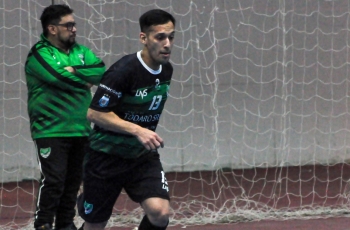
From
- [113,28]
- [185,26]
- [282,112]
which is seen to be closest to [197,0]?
[185,26]

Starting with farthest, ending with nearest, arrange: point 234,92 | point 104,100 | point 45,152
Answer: point 234,92
point 45,152
point 104,100

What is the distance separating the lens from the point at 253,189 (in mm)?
8484

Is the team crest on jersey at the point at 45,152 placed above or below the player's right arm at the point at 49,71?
below

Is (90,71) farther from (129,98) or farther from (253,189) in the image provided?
(253,189)

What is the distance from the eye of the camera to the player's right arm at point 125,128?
14.5 ft

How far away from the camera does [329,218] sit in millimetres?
7074

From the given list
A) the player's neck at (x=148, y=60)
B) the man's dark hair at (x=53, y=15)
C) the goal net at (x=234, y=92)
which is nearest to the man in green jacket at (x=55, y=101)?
the man's dark hair at (x=53, y=15)

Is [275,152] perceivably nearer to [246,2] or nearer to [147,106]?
[246,2]

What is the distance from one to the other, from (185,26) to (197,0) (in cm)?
31

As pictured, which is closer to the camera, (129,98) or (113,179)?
(129,98)

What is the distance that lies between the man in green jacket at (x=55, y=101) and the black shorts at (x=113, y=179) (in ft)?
2.66

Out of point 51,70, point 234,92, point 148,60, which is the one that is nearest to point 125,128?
point 148,60

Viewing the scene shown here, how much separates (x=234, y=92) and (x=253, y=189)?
1.21 meters

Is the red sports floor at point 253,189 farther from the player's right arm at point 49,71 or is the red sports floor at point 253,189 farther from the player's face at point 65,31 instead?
the player's face at point 65,31
